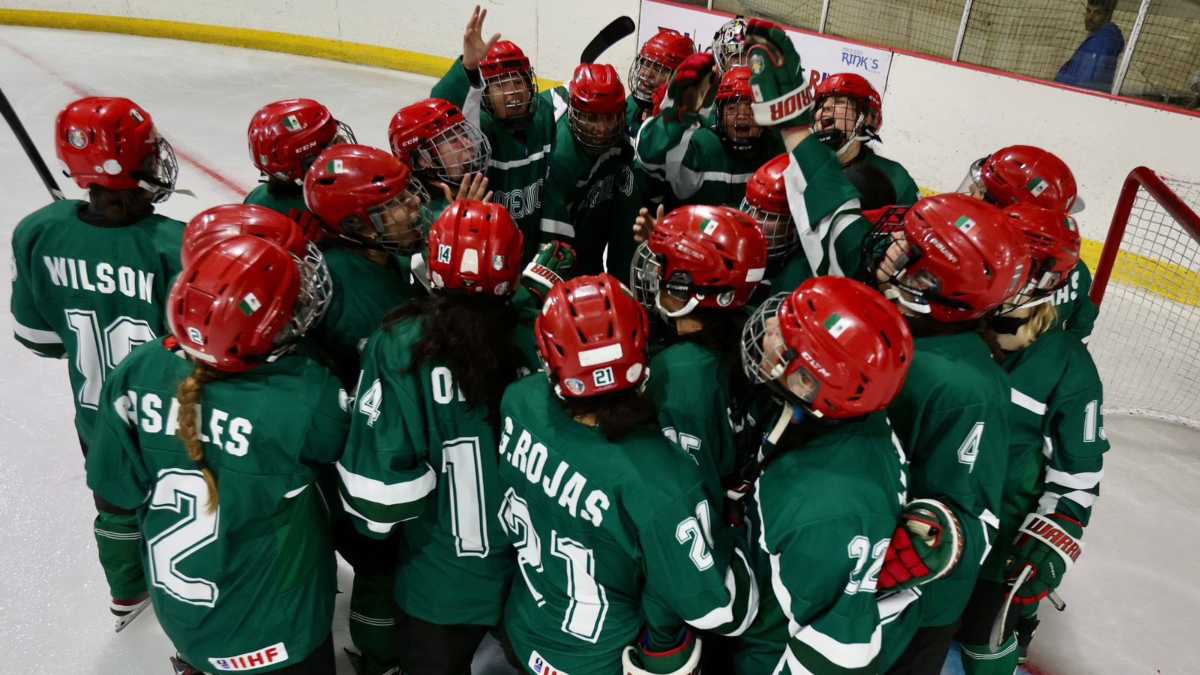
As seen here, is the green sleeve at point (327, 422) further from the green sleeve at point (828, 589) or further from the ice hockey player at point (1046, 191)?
the ice hockey player at point (1046, 191)

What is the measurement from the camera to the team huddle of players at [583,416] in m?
1.42

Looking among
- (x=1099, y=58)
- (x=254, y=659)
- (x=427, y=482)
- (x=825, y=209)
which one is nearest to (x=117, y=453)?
(x=254, y=659)

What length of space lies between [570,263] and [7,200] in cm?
537

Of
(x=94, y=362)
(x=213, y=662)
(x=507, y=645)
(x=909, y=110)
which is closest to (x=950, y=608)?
(x=507, y=645)

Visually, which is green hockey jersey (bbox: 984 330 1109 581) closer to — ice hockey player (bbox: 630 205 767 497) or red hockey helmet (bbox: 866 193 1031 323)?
red hockey helmet (bbox: 866 193 1031 323)

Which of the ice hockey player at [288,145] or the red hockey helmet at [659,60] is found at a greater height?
the red hockey helmet at [659,60]

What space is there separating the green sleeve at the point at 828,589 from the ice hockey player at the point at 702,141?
2051 mm

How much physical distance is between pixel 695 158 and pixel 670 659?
216 cm

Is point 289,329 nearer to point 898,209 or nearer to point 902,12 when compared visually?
point 898,209

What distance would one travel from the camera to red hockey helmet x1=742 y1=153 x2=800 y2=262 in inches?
91.5

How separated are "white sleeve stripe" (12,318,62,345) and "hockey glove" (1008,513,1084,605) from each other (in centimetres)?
280

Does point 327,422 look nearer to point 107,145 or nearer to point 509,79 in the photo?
point 107,145

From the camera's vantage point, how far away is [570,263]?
101 inches

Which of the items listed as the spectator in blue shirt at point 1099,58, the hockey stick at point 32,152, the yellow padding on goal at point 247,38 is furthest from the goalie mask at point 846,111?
the yellow padding on goal at point 247,38
